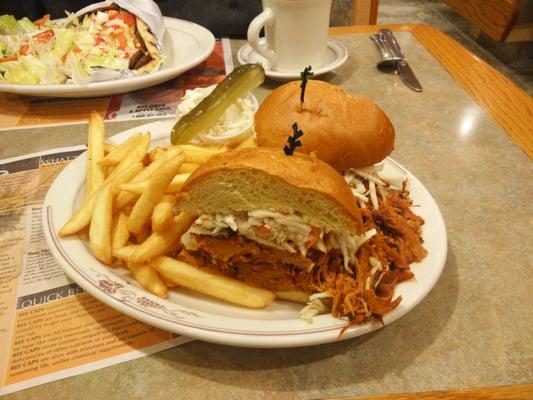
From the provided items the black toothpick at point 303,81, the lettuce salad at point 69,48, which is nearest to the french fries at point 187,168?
the black toothpick at point 303,81

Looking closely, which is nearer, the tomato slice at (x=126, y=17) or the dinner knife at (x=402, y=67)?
the dinner knife at (x=402, y=67)

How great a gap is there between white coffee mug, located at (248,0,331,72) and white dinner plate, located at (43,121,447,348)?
117 cm

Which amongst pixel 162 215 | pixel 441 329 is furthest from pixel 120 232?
pixel 441 329

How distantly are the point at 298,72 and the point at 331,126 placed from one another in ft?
3.71

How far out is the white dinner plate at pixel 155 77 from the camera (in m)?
1.98

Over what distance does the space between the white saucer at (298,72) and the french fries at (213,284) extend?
1431 millimetres

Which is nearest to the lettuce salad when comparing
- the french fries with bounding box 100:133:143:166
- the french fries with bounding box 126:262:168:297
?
the french fries with bounding box 100:133:143:166

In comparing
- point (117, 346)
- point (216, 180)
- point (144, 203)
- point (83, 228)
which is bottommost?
point (117, 346)

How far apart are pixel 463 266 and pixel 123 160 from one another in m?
1.11

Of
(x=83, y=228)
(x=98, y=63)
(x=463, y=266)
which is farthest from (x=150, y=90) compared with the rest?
(x=463, y=266)

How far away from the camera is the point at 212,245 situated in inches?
41.4

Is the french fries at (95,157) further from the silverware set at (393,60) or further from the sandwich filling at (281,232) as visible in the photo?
the silverware set at (393,60)

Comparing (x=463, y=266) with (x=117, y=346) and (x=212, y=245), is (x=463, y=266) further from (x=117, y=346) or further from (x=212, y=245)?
(x=117, y=346)

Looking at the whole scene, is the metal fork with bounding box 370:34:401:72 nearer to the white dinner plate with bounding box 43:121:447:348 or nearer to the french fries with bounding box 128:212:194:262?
the white dinner plate with bounding box 43:121:447:348
